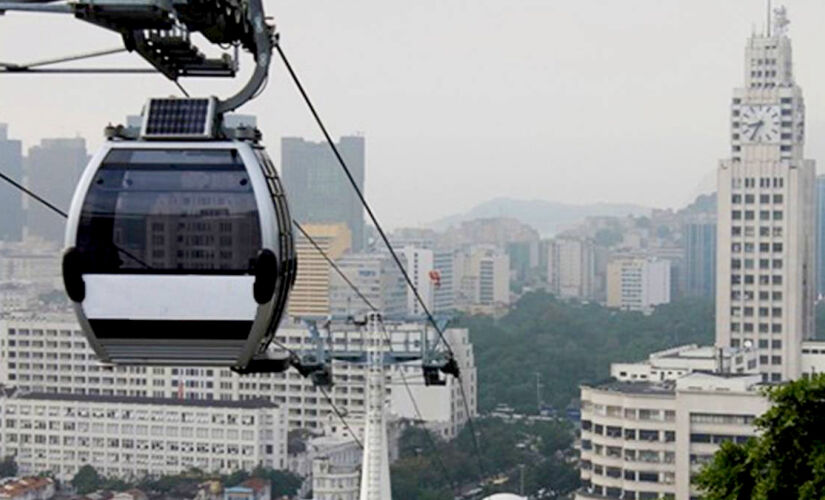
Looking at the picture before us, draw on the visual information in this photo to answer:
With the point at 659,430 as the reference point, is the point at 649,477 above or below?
below

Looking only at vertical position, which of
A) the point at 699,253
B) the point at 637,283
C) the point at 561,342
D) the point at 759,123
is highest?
the point at 759,123

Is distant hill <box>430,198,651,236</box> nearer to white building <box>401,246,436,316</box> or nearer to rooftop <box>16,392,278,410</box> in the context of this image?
white building <box>401,246,436,316</box>

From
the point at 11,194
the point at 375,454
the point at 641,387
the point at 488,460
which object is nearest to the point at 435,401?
the point at 488,460

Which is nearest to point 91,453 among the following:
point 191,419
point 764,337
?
point 191,419

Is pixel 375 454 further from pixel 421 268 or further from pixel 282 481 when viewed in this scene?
pixel 421 268

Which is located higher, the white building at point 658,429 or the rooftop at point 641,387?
the rooftop at point 641,387

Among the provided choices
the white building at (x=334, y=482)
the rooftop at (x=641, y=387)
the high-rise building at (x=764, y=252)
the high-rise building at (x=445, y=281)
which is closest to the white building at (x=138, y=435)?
the white building at (x=334, y=482)

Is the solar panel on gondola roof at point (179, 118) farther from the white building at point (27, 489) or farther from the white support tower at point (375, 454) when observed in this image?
the white building at point (27, 489)
